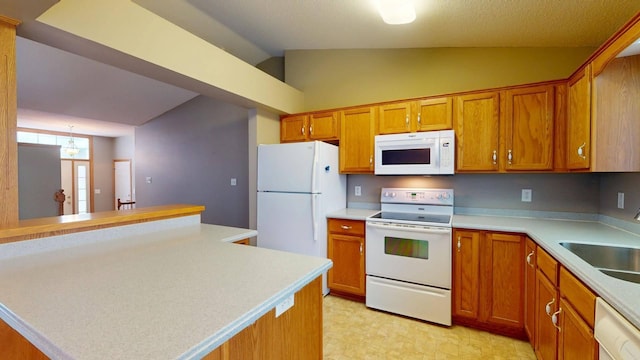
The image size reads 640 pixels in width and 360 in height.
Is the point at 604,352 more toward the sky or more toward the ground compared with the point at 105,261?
more toward the ground

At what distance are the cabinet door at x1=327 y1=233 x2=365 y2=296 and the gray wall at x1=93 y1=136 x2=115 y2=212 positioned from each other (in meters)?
7.63

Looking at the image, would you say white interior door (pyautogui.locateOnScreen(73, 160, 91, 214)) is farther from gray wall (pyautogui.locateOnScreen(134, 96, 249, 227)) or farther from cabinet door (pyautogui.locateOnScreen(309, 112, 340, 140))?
cabinet door (pyautogui.locateOnScreen(309, 112, 340, 140))

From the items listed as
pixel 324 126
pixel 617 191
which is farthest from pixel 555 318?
pixel 324 126

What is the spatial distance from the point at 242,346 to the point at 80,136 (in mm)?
8862

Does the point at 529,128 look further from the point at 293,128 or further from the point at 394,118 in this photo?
the point at 293,128

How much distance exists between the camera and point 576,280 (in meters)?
1.26

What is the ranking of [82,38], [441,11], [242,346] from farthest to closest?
[441,11] < [82,38] < [242,346]

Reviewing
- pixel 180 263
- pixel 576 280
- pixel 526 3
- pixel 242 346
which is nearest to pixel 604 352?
pixel 576 280

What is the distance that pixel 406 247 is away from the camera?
2521mm

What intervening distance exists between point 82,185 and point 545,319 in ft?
31.2

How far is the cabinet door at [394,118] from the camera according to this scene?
2.80m

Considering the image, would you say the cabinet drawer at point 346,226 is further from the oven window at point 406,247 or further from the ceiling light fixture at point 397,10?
the ceiling light fixture at point 397,10

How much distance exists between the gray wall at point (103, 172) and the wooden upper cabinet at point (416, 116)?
809 cm

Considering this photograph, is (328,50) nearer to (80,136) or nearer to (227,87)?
(227,87)
